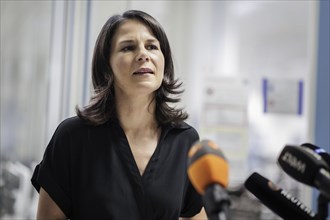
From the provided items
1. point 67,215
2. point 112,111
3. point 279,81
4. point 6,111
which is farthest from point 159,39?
point 6,111

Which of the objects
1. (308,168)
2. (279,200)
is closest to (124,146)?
(279,200)

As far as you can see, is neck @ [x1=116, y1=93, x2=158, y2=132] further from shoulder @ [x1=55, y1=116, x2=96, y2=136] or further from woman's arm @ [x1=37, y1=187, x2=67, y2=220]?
woman's arm @ [x1=37, y1=187, x2=67, y2=220]

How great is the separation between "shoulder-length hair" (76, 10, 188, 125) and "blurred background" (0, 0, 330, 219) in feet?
2.10

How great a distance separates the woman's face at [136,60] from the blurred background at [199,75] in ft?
2.41

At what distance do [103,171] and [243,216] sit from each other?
992 millimetres

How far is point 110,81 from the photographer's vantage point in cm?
132

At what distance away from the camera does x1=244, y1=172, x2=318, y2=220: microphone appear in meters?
A: 0.85

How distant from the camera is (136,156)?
4.16 feet

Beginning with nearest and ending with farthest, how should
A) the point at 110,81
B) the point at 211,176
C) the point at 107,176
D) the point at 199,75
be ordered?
the point at 211,176
the point at 107,176
the point at 110,81
the point at 199,75

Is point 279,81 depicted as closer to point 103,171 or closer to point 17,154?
point 103,171

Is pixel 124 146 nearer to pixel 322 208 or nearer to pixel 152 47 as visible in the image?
pixel 152 47

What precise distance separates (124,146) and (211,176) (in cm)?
62

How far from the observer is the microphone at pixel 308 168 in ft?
2.24

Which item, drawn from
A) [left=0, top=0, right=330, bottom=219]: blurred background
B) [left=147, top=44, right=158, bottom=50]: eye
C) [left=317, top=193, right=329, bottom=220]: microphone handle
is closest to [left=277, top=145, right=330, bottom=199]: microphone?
[left=317, top=193, right=329, bottom=220]: microphone handle
